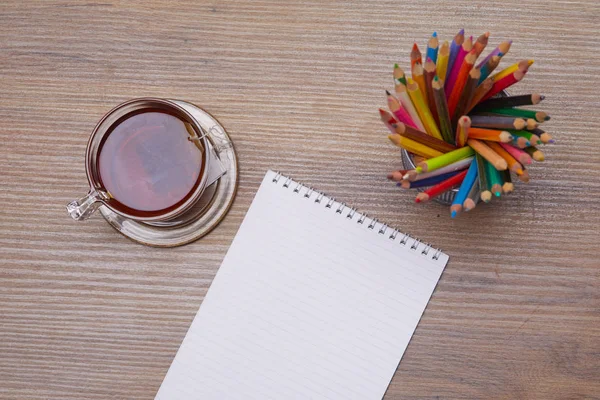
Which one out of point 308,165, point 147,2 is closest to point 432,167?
point 308,165

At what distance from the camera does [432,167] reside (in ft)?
1.34

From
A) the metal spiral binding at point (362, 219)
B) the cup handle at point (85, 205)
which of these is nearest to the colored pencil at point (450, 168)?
the metal spiral binding at point (362, 219)

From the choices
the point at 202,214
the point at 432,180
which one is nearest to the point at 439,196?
the point at 432,180

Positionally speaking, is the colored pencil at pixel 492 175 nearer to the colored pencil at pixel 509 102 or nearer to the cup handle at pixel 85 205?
the colored pencil at pixel 509 102

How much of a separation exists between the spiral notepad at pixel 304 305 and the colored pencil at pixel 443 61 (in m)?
0.16

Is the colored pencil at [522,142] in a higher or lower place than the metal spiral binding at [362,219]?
lower

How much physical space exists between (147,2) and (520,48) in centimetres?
36

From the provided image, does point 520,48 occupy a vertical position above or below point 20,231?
below

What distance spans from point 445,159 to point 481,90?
0.06 meters

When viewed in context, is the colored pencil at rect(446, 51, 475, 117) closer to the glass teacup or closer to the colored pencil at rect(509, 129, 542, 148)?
the colored pencil at rect(509, 129, 542, 148)

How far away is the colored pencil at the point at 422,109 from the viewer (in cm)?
40

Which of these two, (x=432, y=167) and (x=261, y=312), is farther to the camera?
(x=261, y=312)

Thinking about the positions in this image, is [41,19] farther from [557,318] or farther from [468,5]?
[557,318]

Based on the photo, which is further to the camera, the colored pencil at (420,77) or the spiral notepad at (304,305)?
the spiral notepad at (304,305)
